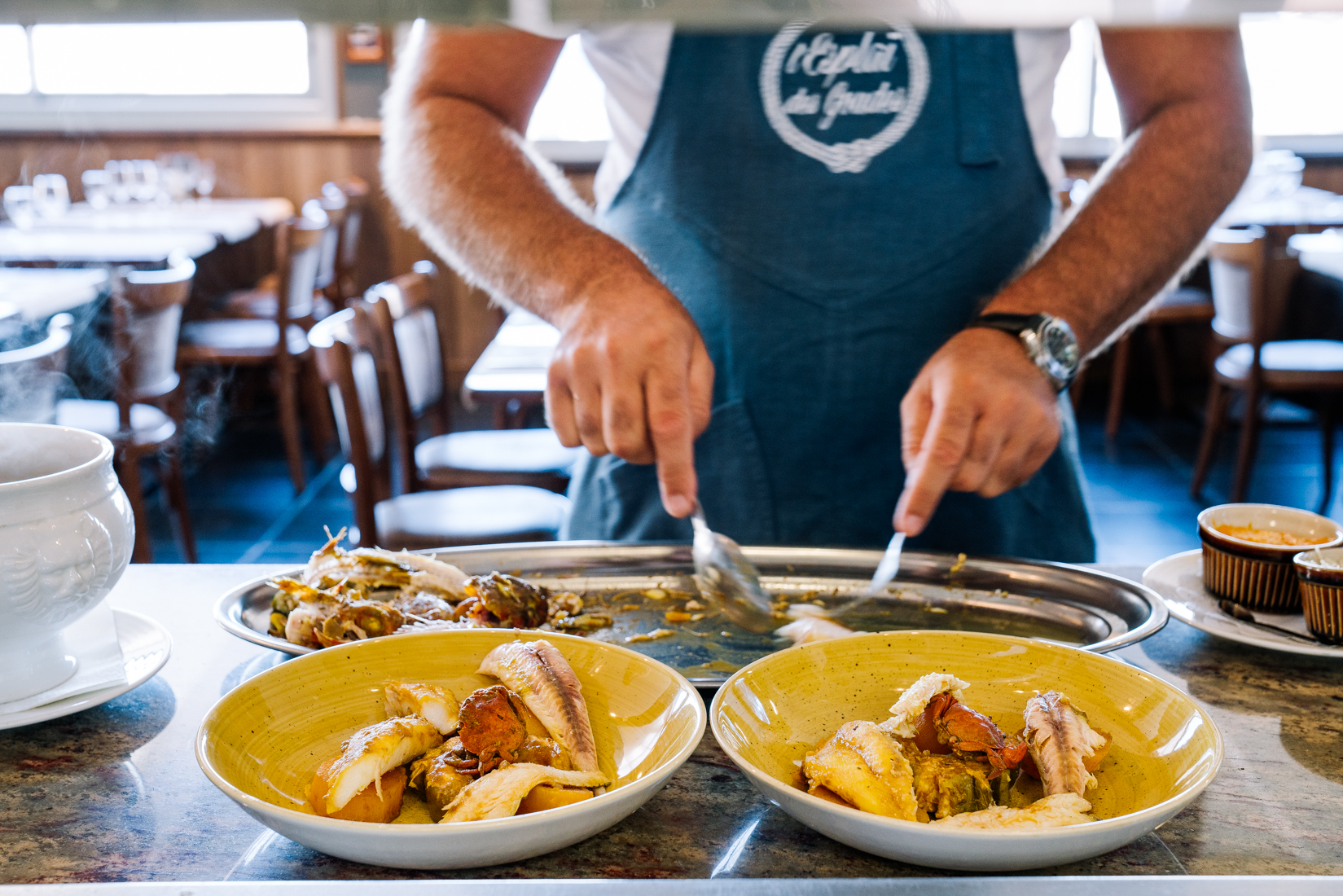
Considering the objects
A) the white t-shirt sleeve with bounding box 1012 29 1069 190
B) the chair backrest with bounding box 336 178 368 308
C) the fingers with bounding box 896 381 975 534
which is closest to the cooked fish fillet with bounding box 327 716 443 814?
the fingers with bounding box 896 381 975 534

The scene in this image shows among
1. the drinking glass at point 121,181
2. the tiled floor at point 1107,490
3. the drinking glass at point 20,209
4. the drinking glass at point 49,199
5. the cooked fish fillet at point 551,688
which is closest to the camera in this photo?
the cooked fish fillet at point 551,688

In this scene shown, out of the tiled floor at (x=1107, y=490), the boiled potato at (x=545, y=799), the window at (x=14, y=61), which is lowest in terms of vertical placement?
the tiled floor at (x=1107, y=490)

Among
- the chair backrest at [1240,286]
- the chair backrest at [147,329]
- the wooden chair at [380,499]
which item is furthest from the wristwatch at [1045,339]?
the chair backrest at [1240,286]

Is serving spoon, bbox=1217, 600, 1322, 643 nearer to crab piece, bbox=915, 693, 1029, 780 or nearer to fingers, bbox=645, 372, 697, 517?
crab piece, bbox=915, 693, 1029, 780

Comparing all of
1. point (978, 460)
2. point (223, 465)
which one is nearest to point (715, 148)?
point (978, 460)

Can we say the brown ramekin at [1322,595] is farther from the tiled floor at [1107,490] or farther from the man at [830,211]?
the tiled floor at [1107,490]

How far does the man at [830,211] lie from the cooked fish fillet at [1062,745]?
627mm

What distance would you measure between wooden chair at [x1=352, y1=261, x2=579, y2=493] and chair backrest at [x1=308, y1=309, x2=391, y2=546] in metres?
0.07

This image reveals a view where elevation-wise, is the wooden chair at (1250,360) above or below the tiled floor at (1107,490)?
above

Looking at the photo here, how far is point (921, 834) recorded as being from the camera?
643 millimetres

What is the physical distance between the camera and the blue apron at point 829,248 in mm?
Answer: 1446

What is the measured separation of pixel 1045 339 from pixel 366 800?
910 mm

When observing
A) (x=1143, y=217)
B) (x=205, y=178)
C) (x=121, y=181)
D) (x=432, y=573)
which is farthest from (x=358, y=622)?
(x=205, y=178)

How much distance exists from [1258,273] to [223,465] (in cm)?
451
